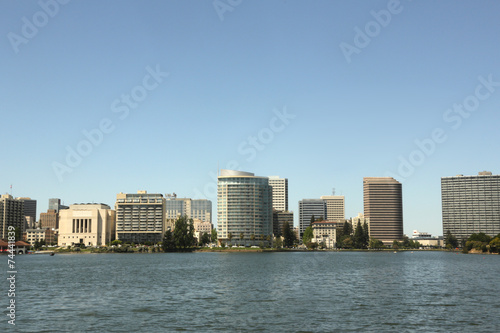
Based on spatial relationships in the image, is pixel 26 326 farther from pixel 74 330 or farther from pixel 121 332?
pixel 121 332

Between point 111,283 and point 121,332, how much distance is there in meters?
43.0

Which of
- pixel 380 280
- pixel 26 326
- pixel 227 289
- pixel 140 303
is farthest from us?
pixel 380 280

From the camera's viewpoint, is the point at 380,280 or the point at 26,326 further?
the point at 380,280

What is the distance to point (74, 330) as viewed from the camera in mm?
42781

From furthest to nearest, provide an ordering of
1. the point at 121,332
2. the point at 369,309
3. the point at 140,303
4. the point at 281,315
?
the point at 140,303, the point at 369,309, the point at 281,315, the point at 121,332

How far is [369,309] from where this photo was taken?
53.9 meters

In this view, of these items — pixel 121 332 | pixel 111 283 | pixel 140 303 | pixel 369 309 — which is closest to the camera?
pixel 121 332

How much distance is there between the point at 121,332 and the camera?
4219 cm

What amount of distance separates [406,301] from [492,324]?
1554 centimetres

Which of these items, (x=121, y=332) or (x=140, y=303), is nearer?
(x=121, y=332)

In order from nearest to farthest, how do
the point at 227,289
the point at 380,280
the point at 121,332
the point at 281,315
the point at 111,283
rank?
the point at 121,332, the point at 281,315, the point at 227,289, the point at 111,283, the point at 380,280

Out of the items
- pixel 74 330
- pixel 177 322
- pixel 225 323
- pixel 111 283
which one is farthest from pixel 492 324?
pixel 111 283

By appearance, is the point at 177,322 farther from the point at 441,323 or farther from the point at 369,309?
the point at 441,323

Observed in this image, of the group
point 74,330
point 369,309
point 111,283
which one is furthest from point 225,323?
point 111,283
